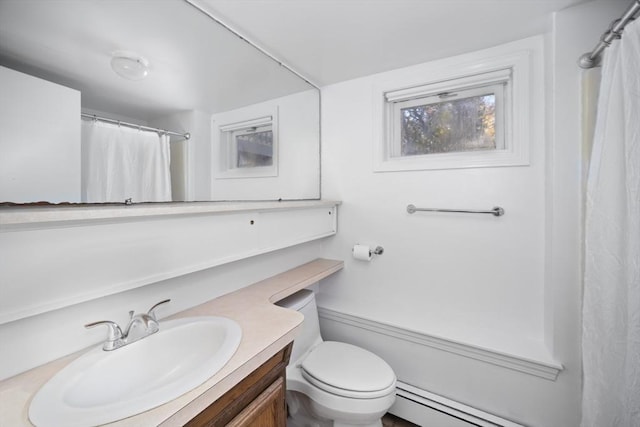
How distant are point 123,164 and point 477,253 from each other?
1723 mm

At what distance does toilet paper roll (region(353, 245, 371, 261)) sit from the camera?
1754 mm

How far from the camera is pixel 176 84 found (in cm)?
109

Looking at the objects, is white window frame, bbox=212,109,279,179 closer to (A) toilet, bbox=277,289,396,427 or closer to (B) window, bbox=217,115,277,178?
(B) window, bbox=217,115,277,178

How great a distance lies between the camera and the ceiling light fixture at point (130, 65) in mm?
894

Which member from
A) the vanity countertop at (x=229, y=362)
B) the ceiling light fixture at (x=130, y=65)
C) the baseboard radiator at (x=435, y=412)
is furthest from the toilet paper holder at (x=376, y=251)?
the ceiling light fixture at (x=130, y=65)

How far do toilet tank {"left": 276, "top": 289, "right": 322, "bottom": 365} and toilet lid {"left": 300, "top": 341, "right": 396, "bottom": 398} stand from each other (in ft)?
0.21

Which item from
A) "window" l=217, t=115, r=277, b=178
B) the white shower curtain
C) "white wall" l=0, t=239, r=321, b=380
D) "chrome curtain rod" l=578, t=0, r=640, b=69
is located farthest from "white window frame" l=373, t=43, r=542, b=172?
"white wall" l=0, t=239, r=321, b=380

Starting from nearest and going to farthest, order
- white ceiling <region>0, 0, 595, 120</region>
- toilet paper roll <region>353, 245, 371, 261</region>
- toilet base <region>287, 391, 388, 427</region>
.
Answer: white ceiling <region>0, 0, 595, 120</region>
toilet base <region>287, 391, 388, 427</region>
toilet paper roll <region>353, 245, 371, 261</region>

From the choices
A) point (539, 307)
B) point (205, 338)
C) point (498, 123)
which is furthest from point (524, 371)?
point (205, 338)

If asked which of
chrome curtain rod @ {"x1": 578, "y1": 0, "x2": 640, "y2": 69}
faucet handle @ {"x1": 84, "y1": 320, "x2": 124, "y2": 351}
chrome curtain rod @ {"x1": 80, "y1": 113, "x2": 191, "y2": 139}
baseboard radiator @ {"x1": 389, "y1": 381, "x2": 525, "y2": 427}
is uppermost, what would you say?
chrome curtain rod @ {"x1": 578, "y1": 0, "x2": 640, "y2": 69}

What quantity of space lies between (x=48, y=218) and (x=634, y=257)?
5.34ft

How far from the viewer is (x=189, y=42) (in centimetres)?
115

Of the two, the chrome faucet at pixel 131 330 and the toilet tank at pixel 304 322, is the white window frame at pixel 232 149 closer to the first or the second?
the chrome faucet at pixel 131 330

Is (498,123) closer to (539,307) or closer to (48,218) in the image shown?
(539,307)
